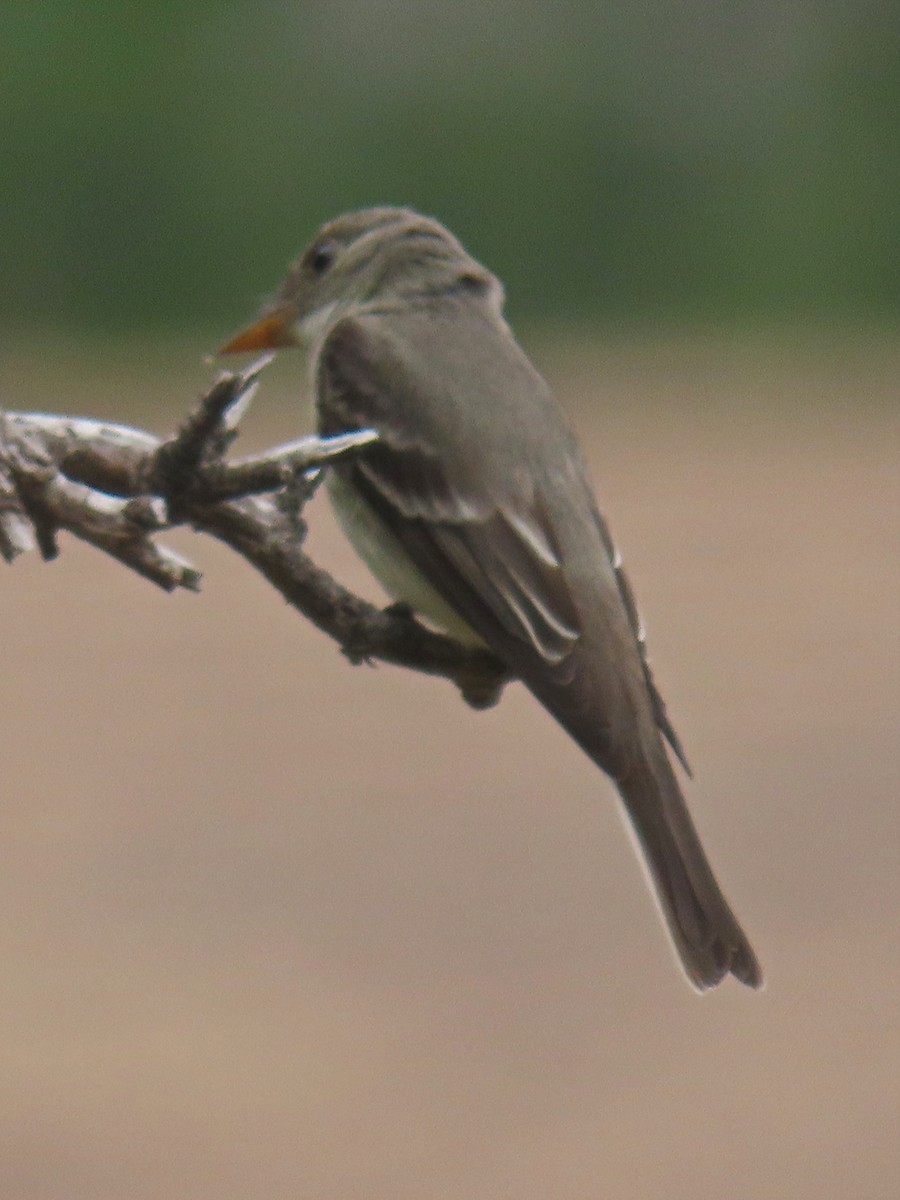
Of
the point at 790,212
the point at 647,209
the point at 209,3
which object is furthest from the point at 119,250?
the point at 790,212

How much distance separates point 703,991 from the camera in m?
4.41

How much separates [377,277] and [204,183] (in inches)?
740

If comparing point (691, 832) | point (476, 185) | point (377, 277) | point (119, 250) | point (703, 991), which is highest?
point (476, 185)

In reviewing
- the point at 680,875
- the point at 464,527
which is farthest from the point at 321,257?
the point at 680,875

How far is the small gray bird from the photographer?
4645 millimetres

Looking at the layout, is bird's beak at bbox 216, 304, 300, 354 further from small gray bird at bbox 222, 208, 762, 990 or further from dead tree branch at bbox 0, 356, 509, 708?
dead tree branch at bbox 0, 356, 509, 708

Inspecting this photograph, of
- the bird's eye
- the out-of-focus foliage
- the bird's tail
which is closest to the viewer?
the bird's tail

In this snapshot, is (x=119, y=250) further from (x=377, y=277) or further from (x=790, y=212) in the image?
(x=377, y=277)

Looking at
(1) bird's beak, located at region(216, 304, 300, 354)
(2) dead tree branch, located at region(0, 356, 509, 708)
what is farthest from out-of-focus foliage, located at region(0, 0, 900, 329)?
(2) dead tree branch, located at region(0, 356, 509, 708)

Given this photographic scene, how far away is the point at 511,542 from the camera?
478cm

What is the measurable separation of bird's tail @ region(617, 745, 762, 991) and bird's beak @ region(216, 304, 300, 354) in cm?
164

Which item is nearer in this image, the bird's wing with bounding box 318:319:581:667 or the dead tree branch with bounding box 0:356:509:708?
the dead tree branch with bounding box 0:356:509:708

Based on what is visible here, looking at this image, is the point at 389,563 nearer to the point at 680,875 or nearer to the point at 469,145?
the point at 680,875

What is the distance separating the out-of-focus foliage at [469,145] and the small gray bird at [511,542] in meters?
18.4
